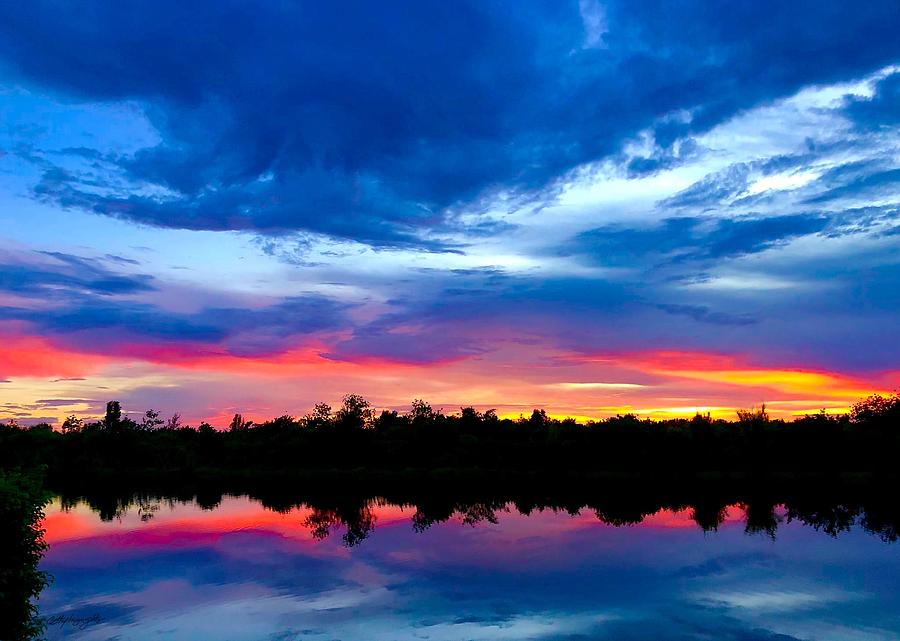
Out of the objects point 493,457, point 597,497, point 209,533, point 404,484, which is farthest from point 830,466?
point 209,533

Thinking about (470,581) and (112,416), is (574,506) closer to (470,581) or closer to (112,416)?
(470,581)

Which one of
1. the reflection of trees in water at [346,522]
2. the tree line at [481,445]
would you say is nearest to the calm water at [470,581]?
the reflection of trees in water at [346,522]

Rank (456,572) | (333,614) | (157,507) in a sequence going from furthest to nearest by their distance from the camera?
(157,507) → (456,572) → (333,614)

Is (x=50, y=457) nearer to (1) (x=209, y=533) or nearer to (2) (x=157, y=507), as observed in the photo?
(2) (x=157, y=507)

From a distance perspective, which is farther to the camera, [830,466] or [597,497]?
[830,466]

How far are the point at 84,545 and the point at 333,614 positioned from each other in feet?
65.6

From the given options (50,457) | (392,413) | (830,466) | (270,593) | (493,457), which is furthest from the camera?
(392,413)

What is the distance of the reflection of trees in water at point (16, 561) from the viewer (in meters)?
14.0

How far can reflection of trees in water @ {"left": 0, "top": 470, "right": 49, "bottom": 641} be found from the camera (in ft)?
45.9

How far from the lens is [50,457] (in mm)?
76000

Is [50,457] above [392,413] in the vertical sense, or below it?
below

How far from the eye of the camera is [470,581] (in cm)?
2388

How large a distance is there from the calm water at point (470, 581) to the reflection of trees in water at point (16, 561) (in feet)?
11.1
